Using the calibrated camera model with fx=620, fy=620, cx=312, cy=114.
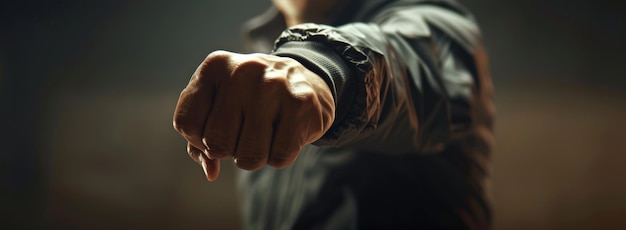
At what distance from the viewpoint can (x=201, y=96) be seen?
31cm

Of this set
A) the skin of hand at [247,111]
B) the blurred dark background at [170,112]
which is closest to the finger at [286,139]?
the skin of hand at [247,111]

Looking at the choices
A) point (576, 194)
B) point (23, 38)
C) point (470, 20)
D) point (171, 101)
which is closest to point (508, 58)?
point (576, 194)

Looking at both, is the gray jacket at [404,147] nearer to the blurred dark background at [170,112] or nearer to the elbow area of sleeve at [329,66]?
the elbow area of sleeve at [329,66]

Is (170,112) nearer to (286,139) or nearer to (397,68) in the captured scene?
(397,68)

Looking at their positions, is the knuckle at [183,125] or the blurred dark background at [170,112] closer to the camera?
the knuckle at [183,125]

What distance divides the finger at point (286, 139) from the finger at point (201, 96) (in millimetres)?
37

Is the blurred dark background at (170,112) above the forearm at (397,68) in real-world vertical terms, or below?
below

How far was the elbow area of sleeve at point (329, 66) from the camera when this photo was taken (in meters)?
0.35

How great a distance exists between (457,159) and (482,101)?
0.07 m

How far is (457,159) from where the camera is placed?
0.67 m

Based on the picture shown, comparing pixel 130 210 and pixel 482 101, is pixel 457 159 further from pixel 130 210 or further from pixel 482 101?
pixel 130 210

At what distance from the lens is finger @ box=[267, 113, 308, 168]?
1.02 feet

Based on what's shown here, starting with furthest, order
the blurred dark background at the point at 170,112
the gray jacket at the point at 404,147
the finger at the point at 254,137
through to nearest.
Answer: the blurred dark background at the point at 170,112
the gray jacket at the point at 404,147
the finger at the point at 254,137

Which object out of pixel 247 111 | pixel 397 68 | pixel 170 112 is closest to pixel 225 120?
pixel 247 111
